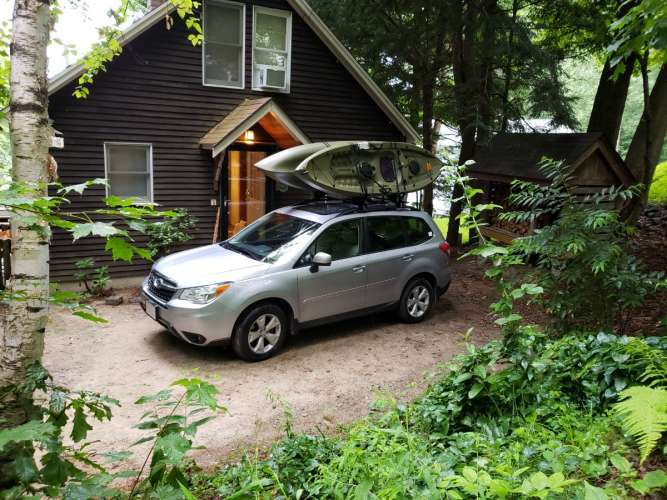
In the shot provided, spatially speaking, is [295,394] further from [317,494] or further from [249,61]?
[249,61]

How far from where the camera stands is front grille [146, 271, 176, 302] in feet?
20.4

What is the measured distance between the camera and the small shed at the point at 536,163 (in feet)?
29.2

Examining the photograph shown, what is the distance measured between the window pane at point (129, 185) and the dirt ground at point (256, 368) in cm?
291

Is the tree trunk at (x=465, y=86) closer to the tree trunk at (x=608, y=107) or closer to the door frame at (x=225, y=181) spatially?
the tree trunk at (x=608, y=107)

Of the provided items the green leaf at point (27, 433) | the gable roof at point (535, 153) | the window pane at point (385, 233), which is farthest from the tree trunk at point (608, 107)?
the green leaf at point (27, 433)

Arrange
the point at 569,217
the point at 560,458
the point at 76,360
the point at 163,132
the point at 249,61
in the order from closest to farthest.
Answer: the point at 560,458
the point at 569,217
the point at 76,360
the point at 163,132
the point at 249,61

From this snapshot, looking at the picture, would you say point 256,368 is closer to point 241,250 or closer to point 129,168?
point 241,250

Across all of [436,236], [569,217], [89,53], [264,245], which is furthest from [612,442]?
[89,53]

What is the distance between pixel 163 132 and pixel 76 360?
571cm

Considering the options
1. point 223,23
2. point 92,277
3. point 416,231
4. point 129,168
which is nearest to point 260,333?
point 416,231

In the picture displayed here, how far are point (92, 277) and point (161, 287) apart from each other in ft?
14.0

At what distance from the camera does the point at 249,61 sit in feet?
36.4

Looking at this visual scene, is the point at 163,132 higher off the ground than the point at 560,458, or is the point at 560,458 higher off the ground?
the point at 163,132

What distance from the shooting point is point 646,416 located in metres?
2.15
